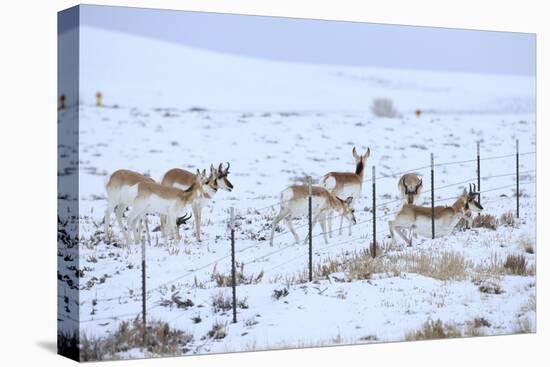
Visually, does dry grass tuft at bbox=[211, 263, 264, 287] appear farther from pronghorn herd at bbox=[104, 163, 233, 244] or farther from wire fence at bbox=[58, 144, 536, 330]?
pronghorn herd at bbox=[104, 163, 233, 244]

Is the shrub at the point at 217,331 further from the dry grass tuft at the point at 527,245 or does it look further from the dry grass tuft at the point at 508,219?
the dry grass tuft at the point at 527,245

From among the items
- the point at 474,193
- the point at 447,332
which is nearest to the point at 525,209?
the point at 474,193

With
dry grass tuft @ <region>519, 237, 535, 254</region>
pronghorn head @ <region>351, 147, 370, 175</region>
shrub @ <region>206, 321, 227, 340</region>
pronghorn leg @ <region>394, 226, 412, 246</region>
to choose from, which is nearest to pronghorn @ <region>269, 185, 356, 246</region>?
pronghorn head @ <region>351, 147, 370, 175</region>

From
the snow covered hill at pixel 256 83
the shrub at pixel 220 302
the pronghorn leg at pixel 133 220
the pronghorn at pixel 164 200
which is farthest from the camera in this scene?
the shrub at pixel 220 302

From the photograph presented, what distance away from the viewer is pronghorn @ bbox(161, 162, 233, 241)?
16000mm

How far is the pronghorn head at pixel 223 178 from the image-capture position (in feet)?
53.0

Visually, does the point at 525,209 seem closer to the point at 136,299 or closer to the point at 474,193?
the point at 474,193

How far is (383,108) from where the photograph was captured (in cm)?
1736

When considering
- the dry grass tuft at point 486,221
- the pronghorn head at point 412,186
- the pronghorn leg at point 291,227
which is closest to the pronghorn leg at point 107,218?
the pronghorn leg at point 291,227

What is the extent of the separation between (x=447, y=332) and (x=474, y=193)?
2.00m

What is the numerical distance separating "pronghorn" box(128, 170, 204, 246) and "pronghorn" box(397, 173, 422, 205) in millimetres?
2885

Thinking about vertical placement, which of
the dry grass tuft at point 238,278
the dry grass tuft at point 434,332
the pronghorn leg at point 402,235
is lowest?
the dry grass tuft at point 434,332

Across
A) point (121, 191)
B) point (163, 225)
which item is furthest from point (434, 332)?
point (121, 191)

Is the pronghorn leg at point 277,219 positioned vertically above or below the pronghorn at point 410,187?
below
